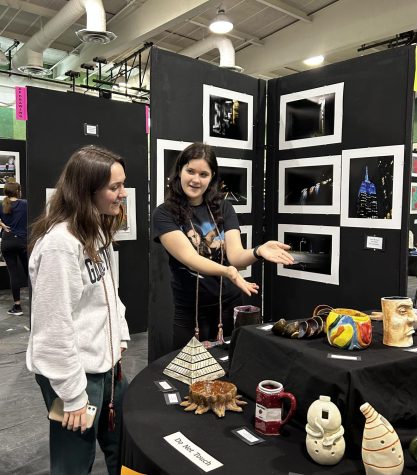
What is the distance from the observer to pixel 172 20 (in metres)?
5.07

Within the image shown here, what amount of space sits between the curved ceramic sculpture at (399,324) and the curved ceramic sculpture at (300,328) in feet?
0.54

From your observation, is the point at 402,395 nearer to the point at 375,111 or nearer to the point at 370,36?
the point at 375,111

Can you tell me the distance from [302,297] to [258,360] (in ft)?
4.61

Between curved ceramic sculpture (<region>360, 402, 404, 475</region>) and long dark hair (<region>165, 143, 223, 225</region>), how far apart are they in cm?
105

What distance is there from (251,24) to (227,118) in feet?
15.0

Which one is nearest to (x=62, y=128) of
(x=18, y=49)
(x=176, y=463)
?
(x=176, y=463)

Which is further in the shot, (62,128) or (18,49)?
(18,49)

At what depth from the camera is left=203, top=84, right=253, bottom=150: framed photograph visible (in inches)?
90.6

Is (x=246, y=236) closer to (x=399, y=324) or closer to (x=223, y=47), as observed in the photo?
(x=399, y=324)

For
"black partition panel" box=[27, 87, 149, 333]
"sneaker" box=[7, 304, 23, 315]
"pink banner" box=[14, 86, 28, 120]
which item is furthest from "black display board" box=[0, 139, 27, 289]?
"pink banner" box=[14, 86, 28, 120]

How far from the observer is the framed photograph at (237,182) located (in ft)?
7.91

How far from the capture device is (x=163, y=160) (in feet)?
6.98

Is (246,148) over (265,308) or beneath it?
over

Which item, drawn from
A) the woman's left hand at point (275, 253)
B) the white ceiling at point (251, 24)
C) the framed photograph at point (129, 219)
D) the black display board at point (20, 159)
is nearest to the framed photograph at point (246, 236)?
the woman's left hand at point (275, 253)
